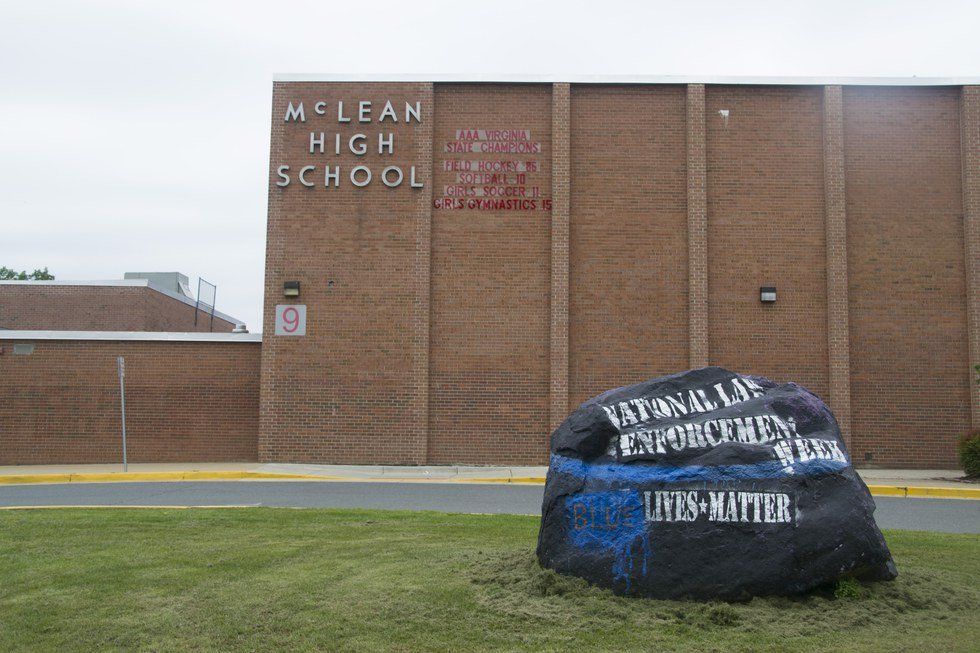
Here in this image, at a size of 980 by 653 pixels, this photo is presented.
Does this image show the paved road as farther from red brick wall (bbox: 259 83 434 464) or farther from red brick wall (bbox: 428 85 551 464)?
red brick wall (bbox: 428 85 551 464)

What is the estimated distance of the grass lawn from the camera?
211 inches

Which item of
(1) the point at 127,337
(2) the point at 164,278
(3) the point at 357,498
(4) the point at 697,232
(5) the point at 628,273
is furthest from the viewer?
(2) the point at 164,278

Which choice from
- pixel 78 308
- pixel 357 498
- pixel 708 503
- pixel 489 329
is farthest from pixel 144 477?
pixel 708 503

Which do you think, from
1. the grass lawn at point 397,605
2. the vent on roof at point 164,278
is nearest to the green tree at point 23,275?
the vent on roof at point 164,278

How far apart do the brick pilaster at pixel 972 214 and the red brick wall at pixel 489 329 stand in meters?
9.40

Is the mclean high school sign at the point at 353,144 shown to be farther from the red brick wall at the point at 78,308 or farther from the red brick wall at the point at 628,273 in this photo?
the red brick wall at the point at 78,308

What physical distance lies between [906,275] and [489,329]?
372 inches

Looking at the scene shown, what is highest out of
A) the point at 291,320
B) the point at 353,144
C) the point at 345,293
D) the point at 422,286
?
the point at 353,144

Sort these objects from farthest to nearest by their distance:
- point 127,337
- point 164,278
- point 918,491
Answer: point 164,278 → point 127,337 → point 918,491

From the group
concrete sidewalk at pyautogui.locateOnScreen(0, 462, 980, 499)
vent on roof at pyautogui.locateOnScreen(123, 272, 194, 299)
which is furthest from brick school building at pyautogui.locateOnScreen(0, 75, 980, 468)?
vent on roof at pyautogui.locateOnScreen(123, 272, 194, 299)

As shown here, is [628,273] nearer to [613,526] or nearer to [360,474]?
→ [360,474]

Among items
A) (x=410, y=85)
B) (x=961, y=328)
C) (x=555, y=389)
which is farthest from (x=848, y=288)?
(x=410, y=85)

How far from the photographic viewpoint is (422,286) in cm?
1973

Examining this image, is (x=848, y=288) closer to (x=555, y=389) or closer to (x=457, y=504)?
(x=555, y=389)
